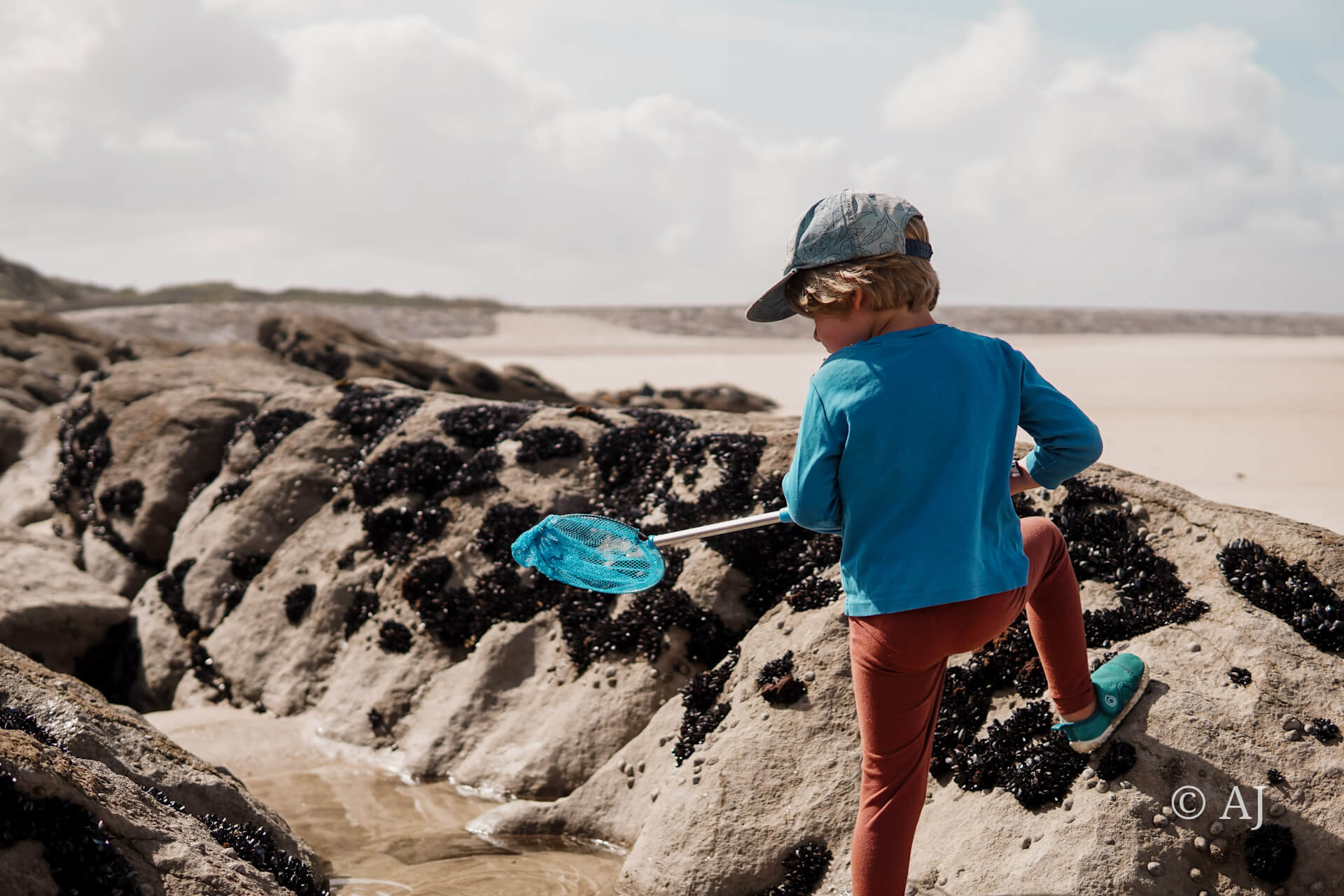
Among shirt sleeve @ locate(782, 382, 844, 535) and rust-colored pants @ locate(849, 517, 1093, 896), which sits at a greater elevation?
shirt sleeve @ locate(782, 382, 844, 535)

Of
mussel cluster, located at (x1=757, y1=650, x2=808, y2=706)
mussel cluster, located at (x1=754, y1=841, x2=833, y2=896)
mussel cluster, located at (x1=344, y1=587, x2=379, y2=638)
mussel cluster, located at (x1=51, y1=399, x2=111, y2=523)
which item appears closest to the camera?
mussel cluster, located at (x1=754, y1=841, x2=833, y2=896)

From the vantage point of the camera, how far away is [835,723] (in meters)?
6.51

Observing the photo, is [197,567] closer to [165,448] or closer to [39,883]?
[165,448]

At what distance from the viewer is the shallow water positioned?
655 cm

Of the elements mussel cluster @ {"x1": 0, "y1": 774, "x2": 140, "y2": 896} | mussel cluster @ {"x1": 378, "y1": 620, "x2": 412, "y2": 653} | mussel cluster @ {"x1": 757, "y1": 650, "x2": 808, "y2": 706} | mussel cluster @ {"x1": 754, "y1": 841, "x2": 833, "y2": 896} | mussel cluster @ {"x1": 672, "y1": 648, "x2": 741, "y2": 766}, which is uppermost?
mussel cluster @ {"x1": 0, "y1": 774, "x2": 140, "y2": 896}

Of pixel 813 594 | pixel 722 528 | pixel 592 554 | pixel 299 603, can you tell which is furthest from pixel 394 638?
pixel 722 528

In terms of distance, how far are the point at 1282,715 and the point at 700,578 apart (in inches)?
161

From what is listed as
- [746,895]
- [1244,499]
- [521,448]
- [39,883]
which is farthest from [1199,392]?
[39,883]

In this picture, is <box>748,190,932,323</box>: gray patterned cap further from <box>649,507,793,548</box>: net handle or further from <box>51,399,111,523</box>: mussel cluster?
<box>51,399,111,523</box>: mussel cluster

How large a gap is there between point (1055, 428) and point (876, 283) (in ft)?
3.65

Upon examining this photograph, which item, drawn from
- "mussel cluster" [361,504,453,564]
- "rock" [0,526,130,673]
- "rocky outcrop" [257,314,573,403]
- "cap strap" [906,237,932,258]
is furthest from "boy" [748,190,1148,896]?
"rocky outcrop" [257,314,573,403]

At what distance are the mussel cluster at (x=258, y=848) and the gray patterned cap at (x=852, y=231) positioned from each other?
405 cm

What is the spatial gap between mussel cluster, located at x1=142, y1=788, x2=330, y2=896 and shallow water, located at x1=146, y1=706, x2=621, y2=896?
0.87 m

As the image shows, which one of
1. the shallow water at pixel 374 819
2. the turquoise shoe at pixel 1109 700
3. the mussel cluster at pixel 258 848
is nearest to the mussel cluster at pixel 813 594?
the turquoise shoe at pixel 1109 700
